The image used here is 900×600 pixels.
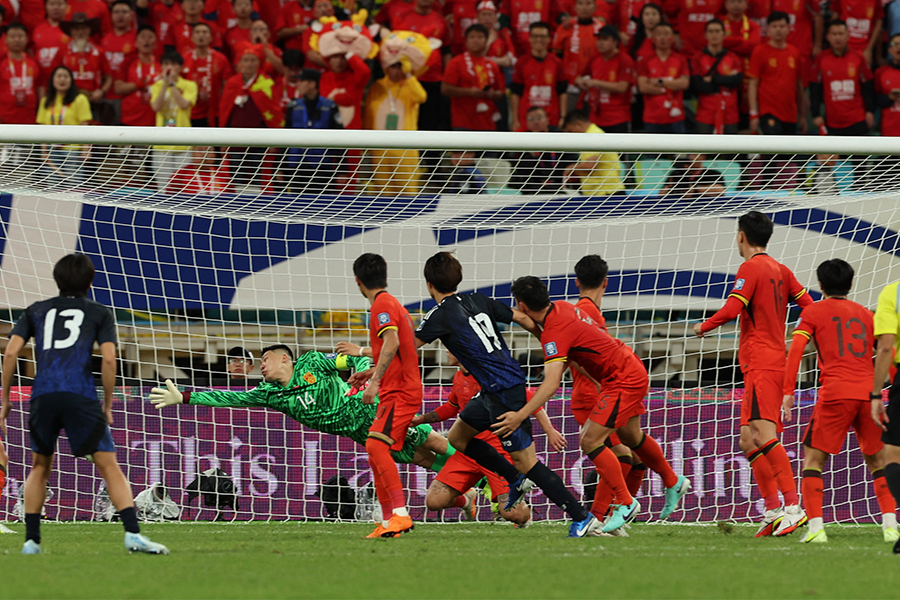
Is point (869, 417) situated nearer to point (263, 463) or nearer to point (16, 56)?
point (263, 463)

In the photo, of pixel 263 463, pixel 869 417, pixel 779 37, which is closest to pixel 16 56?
pixel 263 463

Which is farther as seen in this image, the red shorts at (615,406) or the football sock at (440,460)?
the football sock at (440,460)

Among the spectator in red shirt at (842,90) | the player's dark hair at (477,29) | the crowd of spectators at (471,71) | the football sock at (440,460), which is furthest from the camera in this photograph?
the spectator in red shirt at (842,90)

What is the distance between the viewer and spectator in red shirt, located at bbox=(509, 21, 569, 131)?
12.3 metres

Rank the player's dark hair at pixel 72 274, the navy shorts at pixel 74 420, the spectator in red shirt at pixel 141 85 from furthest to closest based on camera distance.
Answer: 1. the spectator in red shirt at pixel 141 85
2. the player's dark hair at pixel 72 274
3. the navy shorts at pixel 74 420

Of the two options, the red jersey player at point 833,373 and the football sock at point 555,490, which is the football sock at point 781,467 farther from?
the football sock at point 555,490

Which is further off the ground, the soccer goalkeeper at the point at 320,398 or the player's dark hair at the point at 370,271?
the player's dark hair at the point at 370,271

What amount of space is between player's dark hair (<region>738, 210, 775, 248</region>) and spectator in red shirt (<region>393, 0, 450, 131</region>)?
588cm

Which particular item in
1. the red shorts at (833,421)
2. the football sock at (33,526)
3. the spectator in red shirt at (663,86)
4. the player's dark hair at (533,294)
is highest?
the spectator in red shirt at (663,86)

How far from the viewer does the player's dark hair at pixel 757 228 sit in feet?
23.1

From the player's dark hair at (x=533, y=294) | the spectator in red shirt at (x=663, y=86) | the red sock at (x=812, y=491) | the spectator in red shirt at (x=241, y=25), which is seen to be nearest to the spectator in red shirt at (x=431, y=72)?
the spectator in red shirt at (x=241, y=25)

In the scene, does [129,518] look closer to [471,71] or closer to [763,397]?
[763,397]

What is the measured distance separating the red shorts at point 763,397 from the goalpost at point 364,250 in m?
2.19

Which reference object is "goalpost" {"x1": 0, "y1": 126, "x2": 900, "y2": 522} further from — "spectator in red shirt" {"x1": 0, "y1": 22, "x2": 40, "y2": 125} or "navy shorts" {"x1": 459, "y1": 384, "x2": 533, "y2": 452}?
"spectator in red shirt" {"x1": 0, "y1": 22, "x2": 40, "y2": 125}
